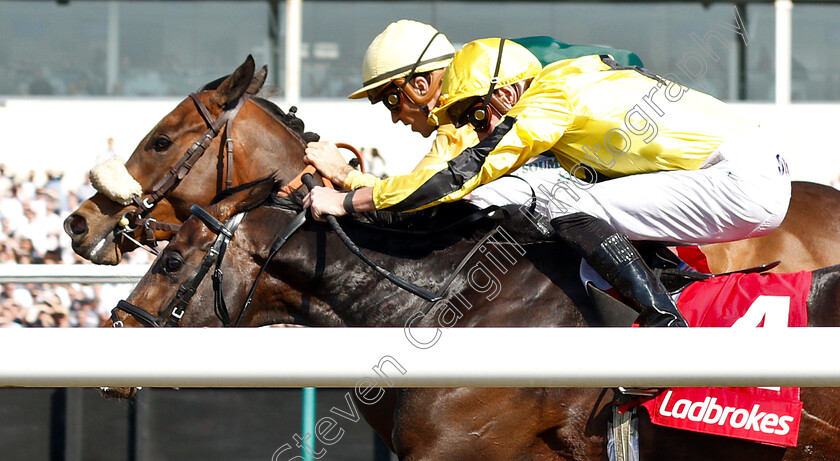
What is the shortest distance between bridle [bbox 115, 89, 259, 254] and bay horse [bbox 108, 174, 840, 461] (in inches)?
51.2

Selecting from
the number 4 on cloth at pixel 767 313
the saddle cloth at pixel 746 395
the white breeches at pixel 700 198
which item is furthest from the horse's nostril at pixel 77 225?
the number 4 on cloth at pixel 767 313

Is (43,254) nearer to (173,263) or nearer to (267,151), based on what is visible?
(267,151)

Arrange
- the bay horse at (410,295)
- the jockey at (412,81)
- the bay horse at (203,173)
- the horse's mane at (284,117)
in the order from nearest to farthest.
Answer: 1. the bay horse at (410,295)
2. the jockey at (412,81)
3. the bay horse at (203,173)
4. the horse's mane at (284,117)

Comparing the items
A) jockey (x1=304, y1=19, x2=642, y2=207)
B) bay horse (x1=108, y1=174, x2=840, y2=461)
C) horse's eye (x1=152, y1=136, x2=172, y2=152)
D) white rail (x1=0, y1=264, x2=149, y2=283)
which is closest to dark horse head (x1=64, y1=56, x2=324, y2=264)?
horse's eye (x1=152, y1=136, x2=172, y2=152)

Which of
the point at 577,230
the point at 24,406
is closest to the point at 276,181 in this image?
the point at 577,230

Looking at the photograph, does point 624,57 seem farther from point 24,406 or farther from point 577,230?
point 24,406

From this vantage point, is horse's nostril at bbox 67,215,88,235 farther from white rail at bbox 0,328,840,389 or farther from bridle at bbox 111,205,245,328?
white rail at bbox 0,328,840,389

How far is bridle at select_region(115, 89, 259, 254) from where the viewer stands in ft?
11.9

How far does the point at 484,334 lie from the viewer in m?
0.99

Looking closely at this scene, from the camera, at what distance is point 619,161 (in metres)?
2.20

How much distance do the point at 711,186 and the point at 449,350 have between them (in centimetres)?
132

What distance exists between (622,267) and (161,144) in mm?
2350

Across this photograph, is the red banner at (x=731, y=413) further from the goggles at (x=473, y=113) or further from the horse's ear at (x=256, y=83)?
the horse's ear at (x=256, y=83)

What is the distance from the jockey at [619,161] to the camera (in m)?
2.05
